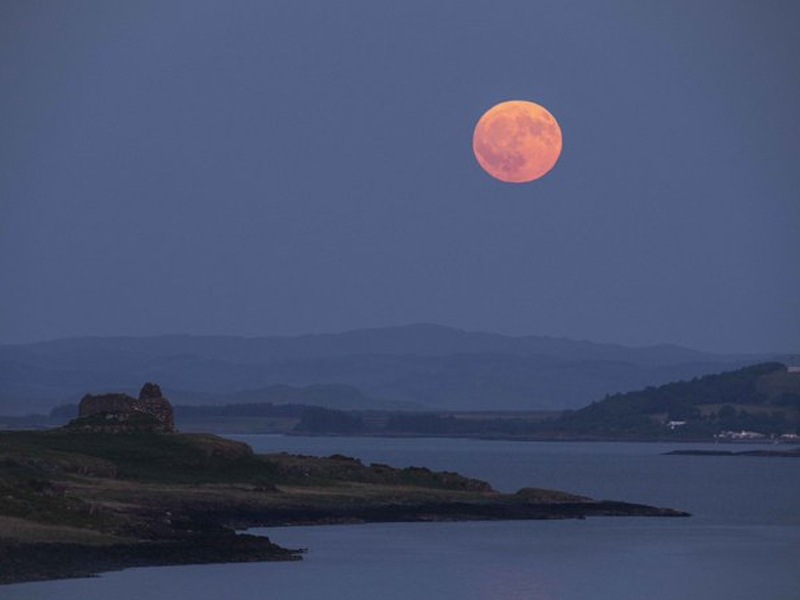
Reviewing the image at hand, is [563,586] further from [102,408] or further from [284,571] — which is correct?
[102,408]

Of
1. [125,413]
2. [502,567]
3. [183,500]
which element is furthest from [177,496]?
[502,567]

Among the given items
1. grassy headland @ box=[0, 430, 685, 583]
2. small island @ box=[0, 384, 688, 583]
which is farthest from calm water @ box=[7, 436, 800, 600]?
small island @ box=[0, 384, 688, 583]

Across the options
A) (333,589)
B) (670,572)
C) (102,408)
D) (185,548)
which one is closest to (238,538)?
(185,548)

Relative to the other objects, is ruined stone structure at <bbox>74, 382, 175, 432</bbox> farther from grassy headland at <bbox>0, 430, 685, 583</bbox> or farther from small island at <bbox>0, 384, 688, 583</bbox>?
grassy headland at <bbox>0, 430, 685, 583</bbox>

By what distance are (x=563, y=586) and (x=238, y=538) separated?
18395 millimetres

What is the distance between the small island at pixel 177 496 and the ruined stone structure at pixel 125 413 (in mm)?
140

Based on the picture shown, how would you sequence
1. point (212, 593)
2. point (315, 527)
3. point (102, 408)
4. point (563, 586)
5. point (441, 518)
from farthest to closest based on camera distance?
1. point (102, 408)
2. point (441, 518)
3. point (315, 527)
4. point (563, 586)
5. point (212, 593)

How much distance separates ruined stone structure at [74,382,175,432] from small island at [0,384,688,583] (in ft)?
0.46

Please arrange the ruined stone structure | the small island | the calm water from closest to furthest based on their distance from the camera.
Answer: the calm water, the small island, the ruined stone structure

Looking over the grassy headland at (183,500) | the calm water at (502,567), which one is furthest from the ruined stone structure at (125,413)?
the calm water at (502,567)

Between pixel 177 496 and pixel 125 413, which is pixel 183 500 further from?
pixel 125 413

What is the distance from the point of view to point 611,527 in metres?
147

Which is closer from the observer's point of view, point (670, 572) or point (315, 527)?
point (670, 572)

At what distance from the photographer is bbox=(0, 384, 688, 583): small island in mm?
108250
